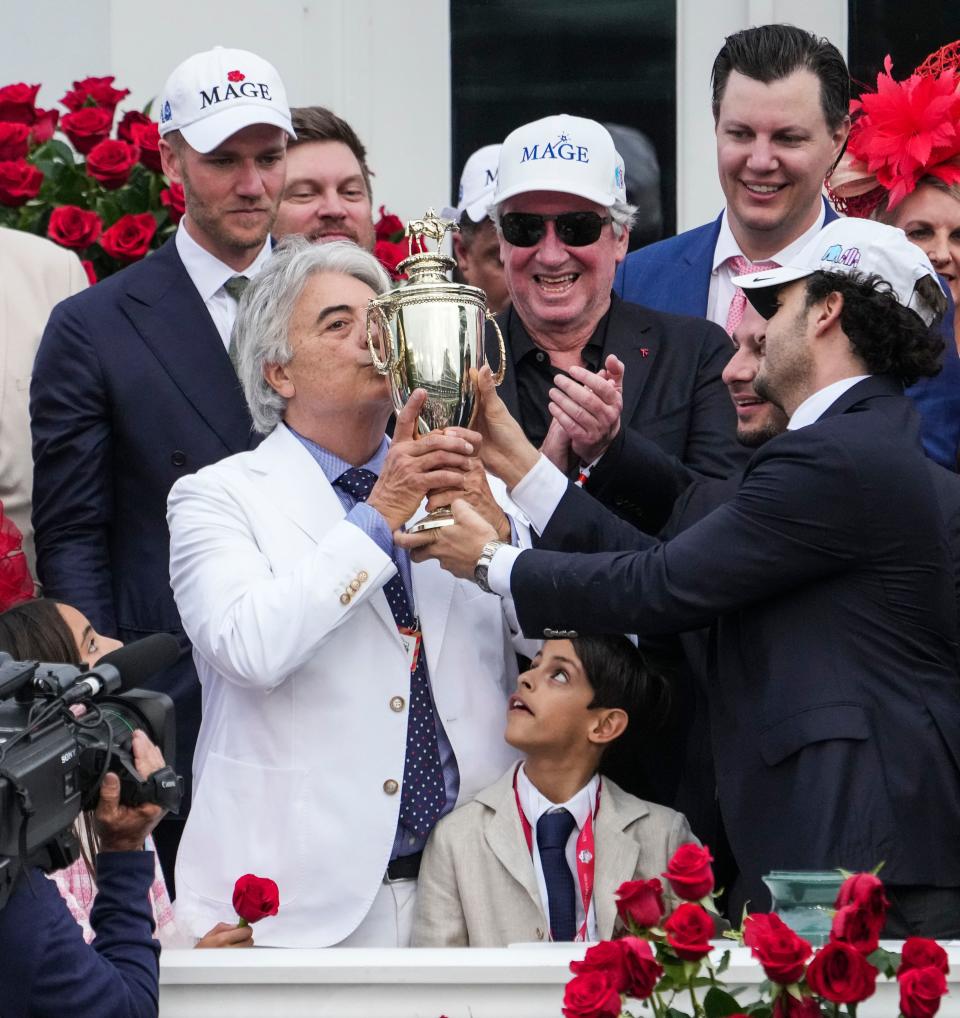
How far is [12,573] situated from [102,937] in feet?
4.36

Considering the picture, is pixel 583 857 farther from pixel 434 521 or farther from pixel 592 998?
pixel 592 998

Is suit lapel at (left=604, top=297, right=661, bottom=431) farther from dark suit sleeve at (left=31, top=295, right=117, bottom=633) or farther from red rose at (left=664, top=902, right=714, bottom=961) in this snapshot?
red rose at (left=664, top=902, right=714, bottom=961)

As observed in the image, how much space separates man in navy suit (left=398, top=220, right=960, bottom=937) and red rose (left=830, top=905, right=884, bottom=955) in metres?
0.84

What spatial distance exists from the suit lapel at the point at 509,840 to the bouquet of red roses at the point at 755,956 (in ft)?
3.64

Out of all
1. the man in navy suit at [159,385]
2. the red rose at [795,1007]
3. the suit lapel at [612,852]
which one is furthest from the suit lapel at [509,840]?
the red rose at [795,1007]

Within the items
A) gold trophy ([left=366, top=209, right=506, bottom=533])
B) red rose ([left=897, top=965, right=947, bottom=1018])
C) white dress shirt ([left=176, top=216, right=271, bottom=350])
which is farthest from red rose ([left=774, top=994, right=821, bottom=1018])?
white dress shirt ([left=176, top=216, right=271, bottom=350])

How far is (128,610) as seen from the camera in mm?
4535

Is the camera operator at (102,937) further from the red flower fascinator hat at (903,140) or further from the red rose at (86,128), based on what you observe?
the red rose at (86,128)

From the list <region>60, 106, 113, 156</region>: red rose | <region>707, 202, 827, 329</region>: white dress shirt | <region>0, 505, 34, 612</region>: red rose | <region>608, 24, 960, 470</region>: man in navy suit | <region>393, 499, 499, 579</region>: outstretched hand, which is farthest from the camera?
<region>60, 106, 113, 156</region>: red rose

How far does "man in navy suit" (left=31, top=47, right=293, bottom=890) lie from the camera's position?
4504mm

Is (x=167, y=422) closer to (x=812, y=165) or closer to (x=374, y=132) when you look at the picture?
(x=812, y=165)

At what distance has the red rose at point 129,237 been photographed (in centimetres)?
543

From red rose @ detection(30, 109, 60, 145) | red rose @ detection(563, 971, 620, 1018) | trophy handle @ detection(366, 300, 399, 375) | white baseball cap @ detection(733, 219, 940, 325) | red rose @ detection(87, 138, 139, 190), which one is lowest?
red rose @ detection(563, 971, 620, 1018)

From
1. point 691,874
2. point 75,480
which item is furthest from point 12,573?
point 691,874
